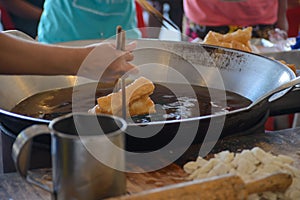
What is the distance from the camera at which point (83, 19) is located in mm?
2516

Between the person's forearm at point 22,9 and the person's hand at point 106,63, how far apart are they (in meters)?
1.89

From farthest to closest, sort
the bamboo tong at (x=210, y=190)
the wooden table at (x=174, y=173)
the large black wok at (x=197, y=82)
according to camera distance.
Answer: the large black wok at (x=197, y=82)
the wooden table at (x=174, y=173)
the bamboo tong at (x=210, y=190)

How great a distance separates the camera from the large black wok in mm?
1187

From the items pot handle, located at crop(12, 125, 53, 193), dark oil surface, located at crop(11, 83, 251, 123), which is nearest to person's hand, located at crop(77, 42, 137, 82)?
dark oil surface, located at crop(11, 83, 251, 123)

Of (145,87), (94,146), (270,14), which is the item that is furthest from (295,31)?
(94,146)

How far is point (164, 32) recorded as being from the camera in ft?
9.85

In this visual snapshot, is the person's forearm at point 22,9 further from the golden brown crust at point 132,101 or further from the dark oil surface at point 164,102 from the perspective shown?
the golden brown crust at point 132,101

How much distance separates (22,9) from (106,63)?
1.97 metres

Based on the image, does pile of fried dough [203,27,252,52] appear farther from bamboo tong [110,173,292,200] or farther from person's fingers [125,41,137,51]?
bamboo tong [110,173,292,200]

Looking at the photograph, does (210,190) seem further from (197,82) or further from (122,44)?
(197,82)

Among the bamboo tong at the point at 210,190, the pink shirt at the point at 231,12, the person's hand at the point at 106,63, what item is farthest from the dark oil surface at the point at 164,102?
the pink shirt at the point at 231,12

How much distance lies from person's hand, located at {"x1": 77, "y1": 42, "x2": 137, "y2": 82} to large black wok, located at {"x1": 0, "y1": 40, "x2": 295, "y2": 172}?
0.25m

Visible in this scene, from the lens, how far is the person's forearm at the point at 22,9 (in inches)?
124

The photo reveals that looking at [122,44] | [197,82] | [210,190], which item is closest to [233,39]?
[197,82]
